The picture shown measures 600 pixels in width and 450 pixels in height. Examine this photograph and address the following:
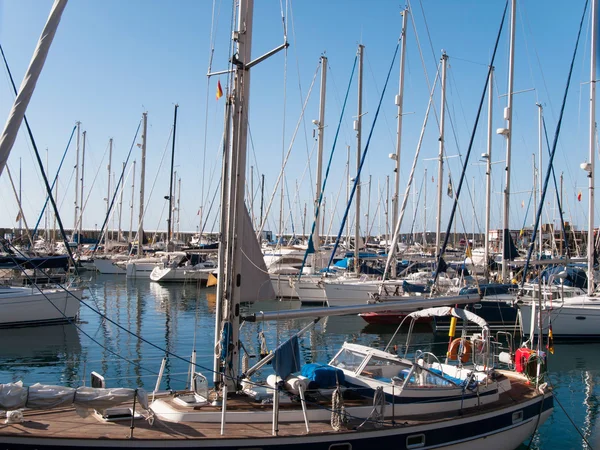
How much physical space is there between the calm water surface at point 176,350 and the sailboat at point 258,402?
1.61 m

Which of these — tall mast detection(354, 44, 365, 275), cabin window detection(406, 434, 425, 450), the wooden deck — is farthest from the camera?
tall mast detection(354, 44, 365, 275)

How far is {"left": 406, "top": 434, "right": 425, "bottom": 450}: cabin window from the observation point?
1132 centimetres

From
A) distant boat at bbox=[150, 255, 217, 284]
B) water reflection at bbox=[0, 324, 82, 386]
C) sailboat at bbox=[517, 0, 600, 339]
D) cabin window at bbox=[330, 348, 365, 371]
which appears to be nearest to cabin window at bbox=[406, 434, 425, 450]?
cabin window at bbox=[330, 348, 365, 371]

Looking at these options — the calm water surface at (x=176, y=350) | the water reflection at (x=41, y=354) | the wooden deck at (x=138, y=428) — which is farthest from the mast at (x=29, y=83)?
the water reflection at (x=41, y=354)

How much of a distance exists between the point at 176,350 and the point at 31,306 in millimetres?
10128

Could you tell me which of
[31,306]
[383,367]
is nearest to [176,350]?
[31,306]

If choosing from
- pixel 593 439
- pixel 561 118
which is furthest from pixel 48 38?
pixel 561 118

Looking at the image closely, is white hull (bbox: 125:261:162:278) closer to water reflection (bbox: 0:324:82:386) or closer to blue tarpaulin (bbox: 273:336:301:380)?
water reflection (bbox: 0:324:82:386)

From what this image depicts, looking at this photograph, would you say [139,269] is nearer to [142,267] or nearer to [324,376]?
[142,267]

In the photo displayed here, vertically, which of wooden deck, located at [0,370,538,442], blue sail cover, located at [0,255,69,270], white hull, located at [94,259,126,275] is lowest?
white hull, located at [94,259,126,275]

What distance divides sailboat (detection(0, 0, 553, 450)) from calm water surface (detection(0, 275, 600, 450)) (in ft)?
5.28

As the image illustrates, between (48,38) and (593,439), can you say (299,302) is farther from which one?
(48,38)

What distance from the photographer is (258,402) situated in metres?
11.9

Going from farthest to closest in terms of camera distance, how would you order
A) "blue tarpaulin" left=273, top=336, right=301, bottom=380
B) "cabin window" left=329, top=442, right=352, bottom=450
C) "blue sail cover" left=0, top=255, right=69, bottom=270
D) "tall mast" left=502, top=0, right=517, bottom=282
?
1. "blue sail cover" left=0, top=255, right=69, bottom=270
2. "tall mast" left=502, top=0, right=517, bottom=282
3. "blue tarpaulin" left=273, top=336, right=301, bottom=380
4. "cabin window" left=329, top=442, right=352, bottom=450
